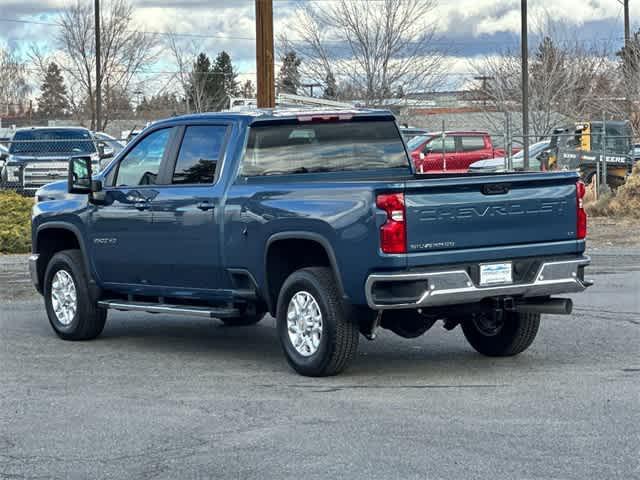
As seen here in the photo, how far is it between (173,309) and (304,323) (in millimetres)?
1616

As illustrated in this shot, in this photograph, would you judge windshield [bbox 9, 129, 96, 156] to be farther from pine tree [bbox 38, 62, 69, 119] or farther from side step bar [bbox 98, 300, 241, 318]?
pine tree [bbox 38, 62, 69, 119]

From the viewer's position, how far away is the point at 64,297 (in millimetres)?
11469

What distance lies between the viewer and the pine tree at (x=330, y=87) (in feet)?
158

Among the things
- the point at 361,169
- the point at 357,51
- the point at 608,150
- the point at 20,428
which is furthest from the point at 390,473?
the point at 357,51

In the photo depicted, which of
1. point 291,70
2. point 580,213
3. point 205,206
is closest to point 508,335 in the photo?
point 580,213

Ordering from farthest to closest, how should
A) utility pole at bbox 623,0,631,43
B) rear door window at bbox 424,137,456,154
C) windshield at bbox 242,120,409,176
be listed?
utility pole at bbox 623,0,631,43, rear door window at bbox 424,137,456,154, windshield at bbox 242,120,409,176

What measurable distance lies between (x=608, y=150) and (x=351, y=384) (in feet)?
86.4

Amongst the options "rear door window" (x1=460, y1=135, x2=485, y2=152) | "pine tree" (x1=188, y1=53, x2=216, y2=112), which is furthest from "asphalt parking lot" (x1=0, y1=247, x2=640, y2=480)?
"pine tree" (x1=188, y1=53, x2=216, y2=112)

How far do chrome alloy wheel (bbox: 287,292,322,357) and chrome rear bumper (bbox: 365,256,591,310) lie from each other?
61 cm

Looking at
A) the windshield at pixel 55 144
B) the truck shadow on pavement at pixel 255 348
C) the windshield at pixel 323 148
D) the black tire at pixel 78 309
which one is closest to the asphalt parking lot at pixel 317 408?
the truck shadow on pavement at pixel 255 348

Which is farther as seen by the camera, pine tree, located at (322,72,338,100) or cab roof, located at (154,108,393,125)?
pine tree, located at (322,72,338,100)

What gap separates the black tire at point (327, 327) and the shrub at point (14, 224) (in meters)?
12.2

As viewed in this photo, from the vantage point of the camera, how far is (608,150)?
3394 centimetres

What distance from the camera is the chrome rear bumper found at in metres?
8.49
